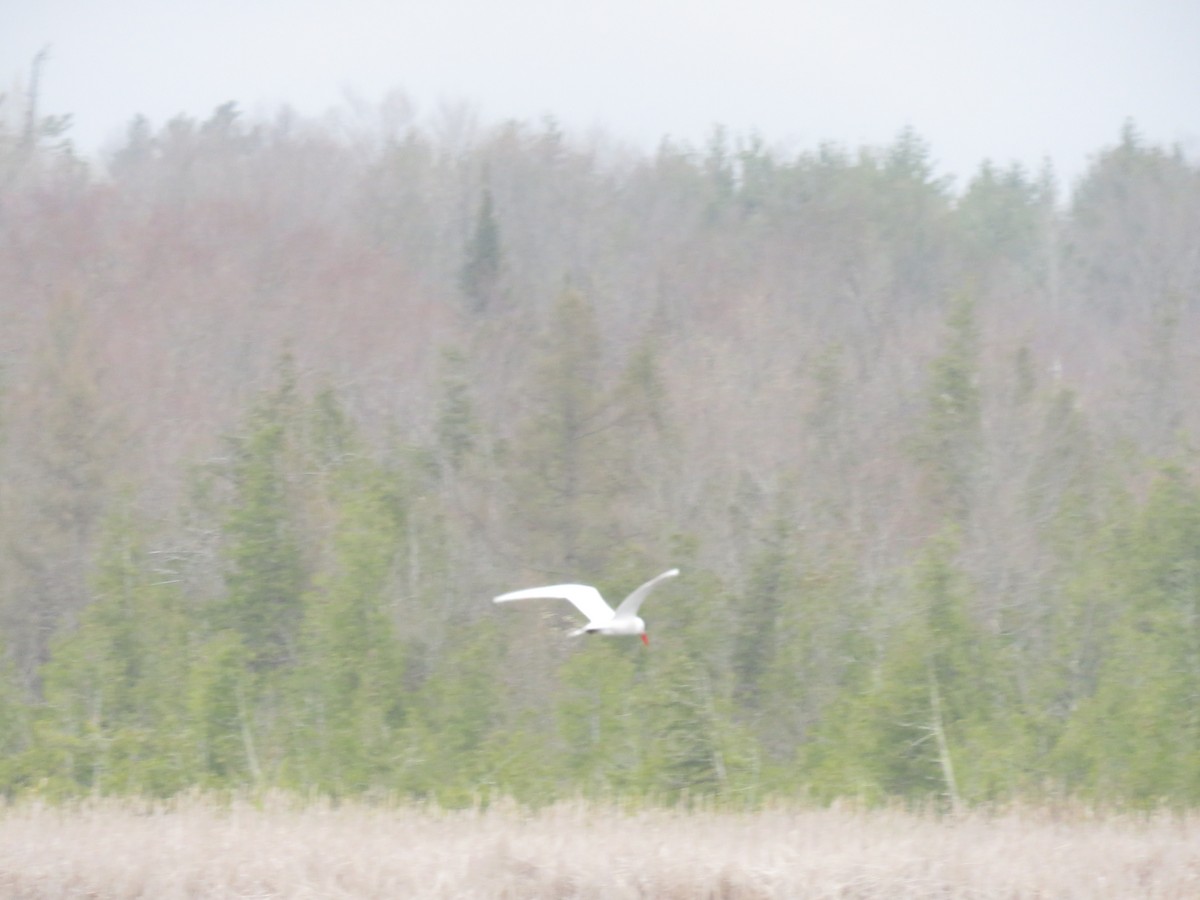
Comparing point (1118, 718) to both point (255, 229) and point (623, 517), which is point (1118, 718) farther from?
point (255, 229)

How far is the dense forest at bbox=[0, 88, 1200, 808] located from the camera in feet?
52.2

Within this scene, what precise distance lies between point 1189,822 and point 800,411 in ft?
58.8

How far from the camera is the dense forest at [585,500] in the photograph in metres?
15.9

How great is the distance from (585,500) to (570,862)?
1352 centimetres

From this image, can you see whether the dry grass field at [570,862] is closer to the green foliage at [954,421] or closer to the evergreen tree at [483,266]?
the green foliage at [954,421]

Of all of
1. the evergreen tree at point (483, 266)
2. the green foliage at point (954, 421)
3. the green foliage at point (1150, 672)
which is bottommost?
the green foliage at point (1150, 672)

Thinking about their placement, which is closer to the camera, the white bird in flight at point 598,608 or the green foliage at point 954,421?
the white bird in flight at point 598,608

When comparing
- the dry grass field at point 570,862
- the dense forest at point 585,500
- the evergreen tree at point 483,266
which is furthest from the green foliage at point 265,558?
the evergreen tree at point 483,266

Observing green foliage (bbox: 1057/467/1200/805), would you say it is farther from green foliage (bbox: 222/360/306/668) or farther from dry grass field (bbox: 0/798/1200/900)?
green foliage (bbox: 222/360/306/668)

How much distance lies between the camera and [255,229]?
4231cm

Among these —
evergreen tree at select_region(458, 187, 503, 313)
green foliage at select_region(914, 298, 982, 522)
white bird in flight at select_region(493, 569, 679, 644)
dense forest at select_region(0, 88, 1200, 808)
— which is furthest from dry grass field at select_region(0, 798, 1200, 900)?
evergreen tree at select_region(458, 187, 503, 313)

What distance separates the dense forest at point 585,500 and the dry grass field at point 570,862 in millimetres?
3173

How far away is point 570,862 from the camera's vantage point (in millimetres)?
10031

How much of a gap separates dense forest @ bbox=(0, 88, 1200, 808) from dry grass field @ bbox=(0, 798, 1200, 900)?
3.17 metres
